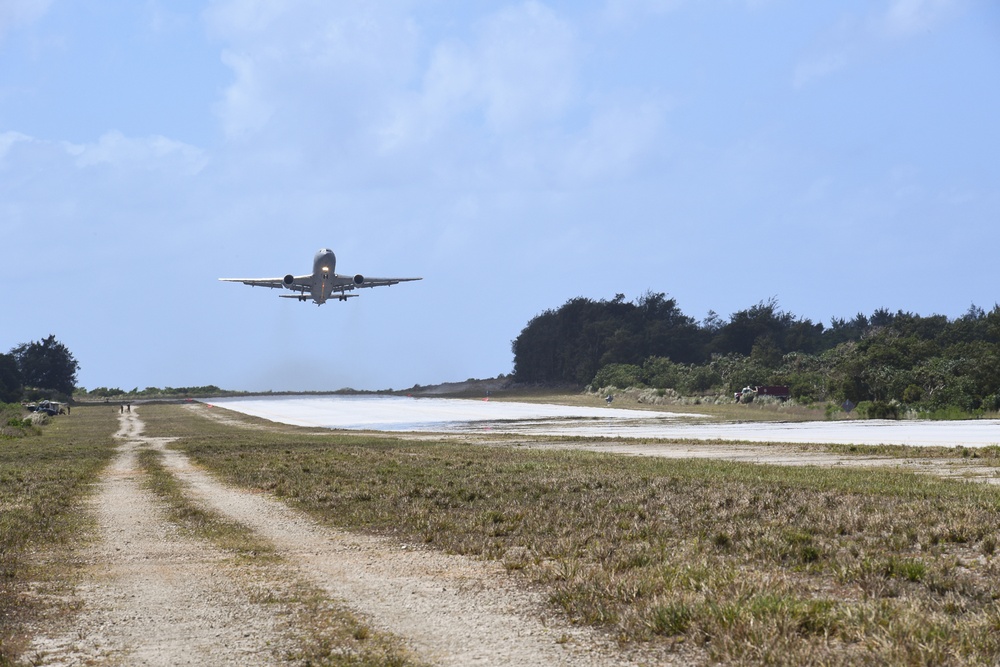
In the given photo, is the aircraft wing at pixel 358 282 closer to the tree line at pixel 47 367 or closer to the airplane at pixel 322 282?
the airplane at pixel 322 282

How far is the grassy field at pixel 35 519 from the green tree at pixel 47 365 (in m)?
107

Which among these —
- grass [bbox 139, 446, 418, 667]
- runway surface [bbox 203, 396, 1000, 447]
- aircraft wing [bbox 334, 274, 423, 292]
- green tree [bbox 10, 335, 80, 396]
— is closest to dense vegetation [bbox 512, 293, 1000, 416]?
runway surface [bbox 203, 396, 1000, 447]

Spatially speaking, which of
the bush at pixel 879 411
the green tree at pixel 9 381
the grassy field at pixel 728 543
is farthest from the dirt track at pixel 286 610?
the green tree at pixel 9 381

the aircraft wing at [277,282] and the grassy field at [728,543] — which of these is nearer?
the grassy field at [728,543]

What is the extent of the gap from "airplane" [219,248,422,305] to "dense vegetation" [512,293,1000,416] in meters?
37.6

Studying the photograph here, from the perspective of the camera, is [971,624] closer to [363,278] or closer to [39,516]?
[39,516]

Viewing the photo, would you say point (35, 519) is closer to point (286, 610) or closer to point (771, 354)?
point (286, 610)

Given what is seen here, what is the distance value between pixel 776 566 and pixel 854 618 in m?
2.84

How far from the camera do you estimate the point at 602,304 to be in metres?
161

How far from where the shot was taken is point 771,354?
108m

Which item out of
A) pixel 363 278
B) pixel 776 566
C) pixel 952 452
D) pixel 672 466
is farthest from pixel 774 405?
pixel 776 566

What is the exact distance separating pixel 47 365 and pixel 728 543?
142919 millimetres

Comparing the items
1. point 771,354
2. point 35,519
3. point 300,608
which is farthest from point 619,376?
point 300,608

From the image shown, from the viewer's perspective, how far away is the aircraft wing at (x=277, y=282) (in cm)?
8456
